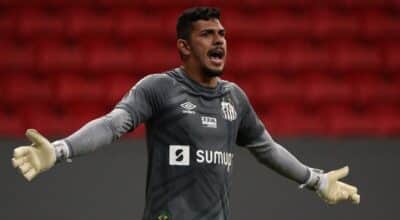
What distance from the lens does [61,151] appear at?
195 cm

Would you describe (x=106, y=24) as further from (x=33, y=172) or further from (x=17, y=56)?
(x=33, y=172)

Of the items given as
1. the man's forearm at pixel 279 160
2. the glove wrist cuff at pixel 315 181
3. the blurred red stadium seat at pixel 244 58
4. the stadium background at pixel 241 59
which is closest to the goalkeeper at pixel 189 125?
the man's forearm at pixel 279 160

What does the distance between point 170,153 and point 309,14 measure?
356 cm

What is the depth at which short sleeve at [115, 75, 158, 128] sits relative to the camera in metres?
2.18

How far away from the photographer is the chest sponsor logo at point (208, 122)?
229cm

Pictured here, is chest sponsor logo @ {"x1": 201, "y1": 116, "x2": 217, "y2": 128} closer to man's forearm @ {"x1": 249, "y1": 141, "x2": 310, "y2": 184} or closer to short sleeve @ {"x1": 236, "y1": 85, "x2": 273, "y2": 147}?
short sleeve @ {"x1": 236, "y1": 85, "x2": 273, "y2": 147}

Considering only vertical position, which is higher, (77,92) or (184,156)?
(184,156)

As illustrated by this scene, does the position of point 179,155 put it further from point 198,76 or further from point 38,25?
point 38,25

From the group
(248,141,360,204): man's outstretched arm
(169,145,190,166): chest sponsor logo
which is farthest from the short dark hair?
(248,141,360,204): man's outstretched arm

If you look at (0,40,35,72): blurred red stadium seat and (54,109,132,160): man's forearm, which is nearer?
(54,109,132,160): man's forearm

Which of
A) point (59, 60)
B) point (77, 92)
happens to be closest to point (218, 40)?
point (77, 92)

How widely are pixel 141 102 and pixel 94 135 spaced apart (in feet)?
0.72

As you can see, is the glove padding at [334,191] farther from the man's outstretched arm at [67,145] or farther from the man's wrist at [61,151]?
the man's wrist at [61,151]

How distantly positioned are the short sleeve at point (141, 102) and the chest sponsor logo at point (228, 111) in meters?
0.23
